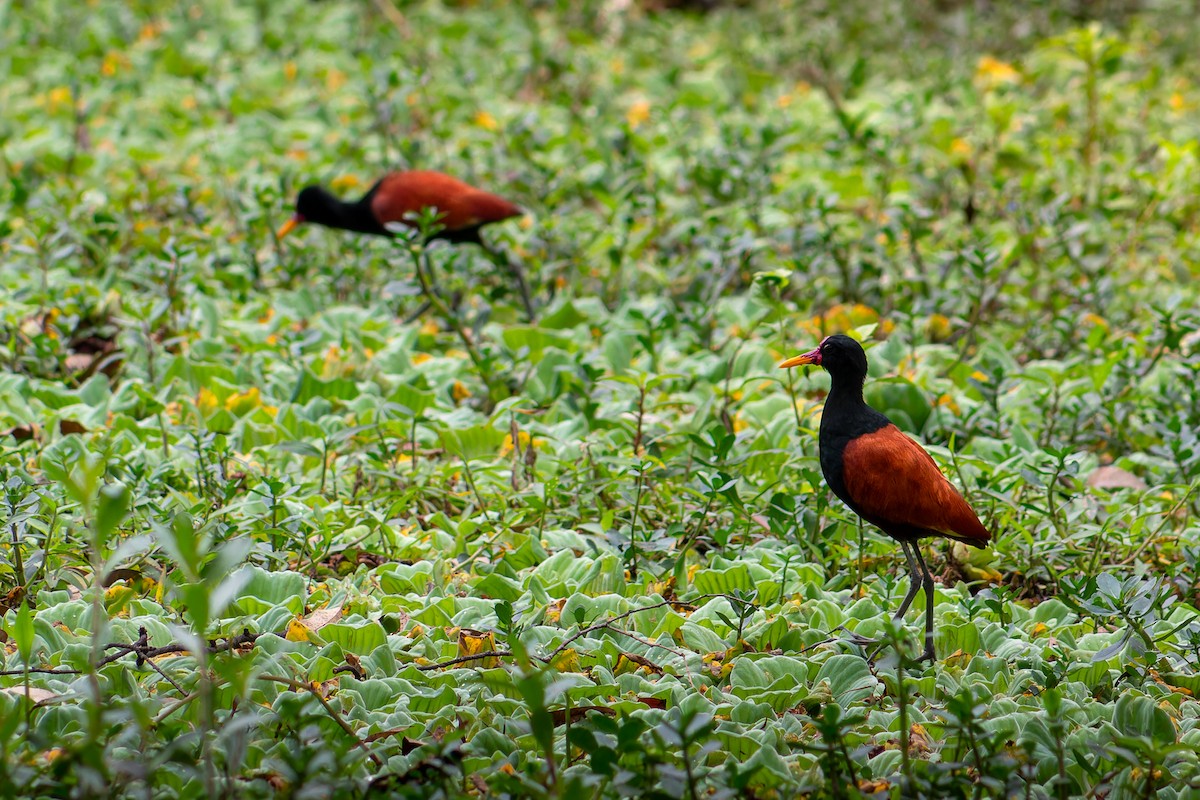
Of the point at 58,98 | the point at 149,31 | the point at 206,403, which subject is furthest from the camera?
the point at 149,31

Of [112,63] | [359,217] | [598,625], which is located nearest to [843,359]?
[598,625]

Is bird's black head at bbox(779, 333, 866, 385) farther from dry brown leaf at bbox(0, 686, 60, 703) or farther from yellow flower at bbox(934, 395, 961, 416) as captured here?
dry brown leaf at bbox(0, 686, 60, 703)

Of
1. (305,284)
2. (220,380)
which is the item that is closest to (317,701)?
(220,380)

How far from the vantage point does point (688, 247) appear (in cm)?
620

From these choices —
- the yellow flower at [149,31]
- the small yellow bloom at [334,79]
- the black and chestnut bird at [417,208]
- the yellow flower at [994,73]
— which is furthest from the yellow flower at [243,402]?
the yellow flower at [994,73]

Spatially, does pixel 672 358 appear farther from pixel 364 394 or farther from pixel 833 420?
pixel 833 420

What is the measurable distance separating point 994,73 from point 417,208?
5047 mm

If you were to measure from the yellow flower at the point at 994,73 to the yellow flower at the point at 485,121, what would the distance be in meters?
3.43

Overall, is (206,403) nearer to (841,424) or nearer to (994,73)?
(841,424)

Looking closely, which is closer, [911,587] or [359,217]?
[911,587]

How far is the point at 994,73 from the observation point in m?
8.91

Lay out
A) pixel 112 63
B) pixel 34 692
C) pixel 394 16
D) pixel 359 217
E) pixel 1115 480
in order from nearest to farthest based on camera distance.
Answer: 1. pixel 34 692
2. pixel 1115 480
3. pixel 359 217
4. pixel 112 63
5. pixel 394 16

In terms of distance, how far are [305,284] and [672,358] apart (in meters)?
1.88

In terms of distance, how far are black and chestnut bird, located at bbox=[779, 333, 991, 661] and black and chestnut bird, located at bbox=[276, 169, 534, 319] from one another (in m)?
2.48
